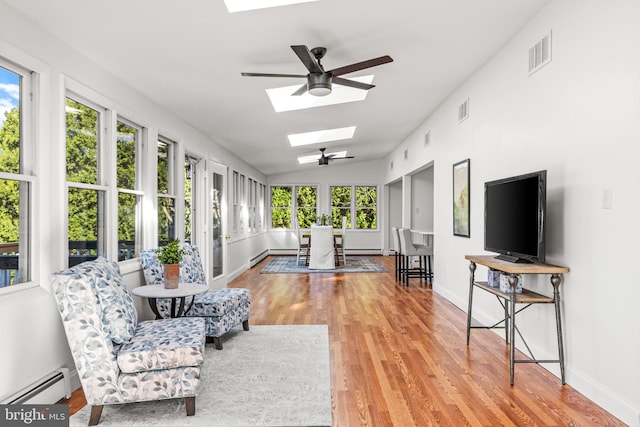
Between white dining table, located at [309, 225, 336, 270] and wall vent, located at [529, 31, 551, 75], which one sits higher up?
wall vent, located at [529, 31, 551, 75]

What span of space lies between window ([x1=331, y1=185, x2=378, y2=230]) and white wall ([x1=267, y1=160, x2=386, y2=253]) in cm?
16

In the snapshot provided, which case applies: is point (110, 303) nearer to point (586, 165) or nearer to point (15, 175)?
point (15, 175)

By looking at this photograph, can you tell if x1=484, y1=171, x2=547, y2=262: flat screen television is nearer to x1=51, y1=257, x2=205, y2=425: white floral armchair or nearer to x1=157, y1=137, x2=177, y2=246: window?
x1=51, y1=257, x2=205, y2=425: white floral armchair

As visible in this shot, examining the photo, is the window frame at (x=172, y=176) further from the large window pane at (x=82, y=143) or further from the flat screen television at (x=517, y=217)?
the flat screen television at (x=517, y=217)

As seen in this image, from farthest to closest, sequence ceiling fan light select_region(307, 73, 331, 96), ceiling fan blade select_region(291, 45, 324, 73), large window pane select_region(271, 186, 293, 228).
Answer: large window pane select_region(271, 186, 293, 228)
ceiling fan light select_region(307, 73, 331, 96)
ceiling fan blade select_region(291, 45, 324, 73)

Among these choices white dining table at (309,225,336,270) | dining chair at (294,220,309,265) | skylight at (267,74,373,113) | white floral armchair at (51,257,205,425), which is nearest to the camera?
white floral armchair at (51,257,205,425)

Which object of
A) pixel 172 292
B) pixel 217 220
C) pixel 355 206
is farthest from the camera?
pixel 355 206

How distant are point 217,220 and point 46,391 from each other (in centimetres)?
438

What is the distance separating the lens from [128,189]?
13.6ft

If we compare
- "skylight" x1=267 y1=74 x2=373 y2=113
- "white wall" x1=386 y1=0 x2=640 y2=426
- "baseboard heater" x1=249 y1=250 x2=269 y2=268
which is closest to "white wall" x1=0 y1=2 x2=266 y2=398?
"skylight" x1=267 y1=74 x2=373 y2=113

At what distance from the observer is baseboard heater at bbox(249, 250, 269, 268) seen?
32.5ft

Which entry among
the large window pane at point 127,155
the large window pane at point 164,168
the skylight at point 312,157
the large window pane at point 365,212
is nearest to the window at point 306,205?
the large window pane at point 365,212

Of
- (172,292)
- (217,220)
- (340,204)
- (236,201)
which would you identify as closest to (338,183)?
(340,204)

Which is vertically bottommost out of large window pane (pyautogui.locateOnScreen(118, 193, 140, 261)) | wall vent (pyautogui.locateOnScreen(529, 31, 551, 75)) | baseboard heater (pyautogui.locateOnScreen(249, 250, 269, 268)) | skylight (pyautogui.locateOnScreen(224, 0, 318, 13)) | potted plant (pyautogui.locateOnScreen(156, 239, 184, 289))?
baseboard heater (pyautogui.locateOnScreen(249, 250, 269, 268))
